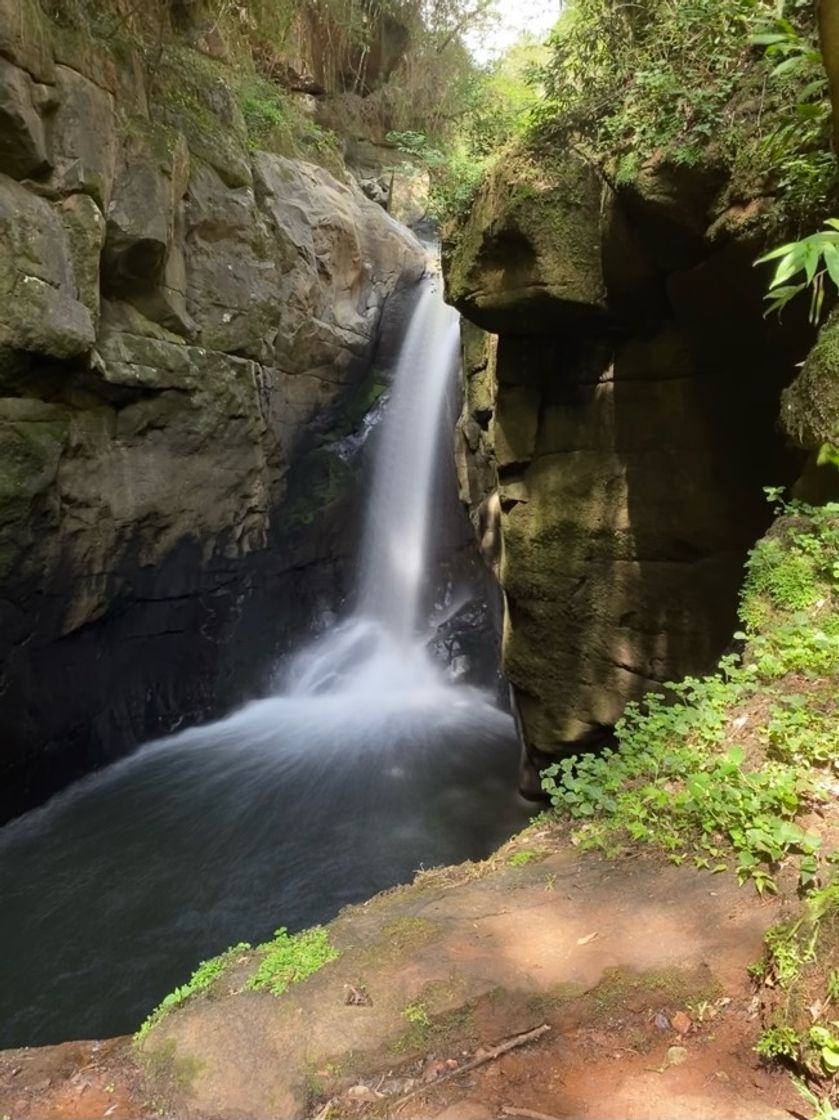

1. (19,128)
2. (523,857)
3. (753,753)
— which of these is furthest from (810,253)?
(19,128)

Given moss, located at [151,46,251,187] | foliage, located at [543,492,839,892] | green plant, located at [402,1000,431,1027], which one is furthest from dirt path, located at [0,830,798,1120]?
moss, located at [151,46,251,187]

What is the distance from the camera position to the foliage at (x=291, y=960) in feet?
7.72

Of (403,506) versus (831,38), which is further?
(403,506)

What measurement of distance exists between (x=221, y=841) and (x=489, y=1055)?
6.12 metres

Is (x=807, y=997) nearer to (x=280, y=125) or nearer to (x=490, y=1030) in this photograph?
(x=490, y=1030)

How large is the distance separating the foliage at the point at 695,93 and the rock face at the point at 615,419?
232 millimetres

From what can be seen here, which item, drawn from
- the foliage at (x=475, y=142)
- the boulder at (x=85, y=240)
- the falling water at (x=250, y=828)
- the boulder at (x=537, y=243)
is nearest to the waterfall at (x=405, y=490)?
the falling water at (x=250, y=828)

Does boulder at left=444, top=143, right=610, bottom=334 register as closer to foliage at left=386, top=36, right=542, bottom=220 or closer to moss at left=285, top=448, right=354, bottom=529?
foliage at left=386, top=36, right=542, bottom=220

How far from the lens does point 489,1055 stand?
6.34 ft

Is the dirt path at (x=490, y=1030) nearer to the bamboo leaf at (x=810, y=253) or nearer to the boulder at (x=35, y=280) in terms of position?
the bamboo leaf at (x=810, y=253)

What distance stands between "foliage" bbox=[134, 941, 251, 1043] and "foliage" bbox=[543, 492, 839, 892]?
147cm

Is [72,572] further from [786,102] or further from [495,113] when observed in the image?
[786,102]

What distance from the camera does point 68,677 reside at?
28.7 ft

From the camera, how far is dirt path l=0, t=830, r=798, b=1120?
178 centimetres
